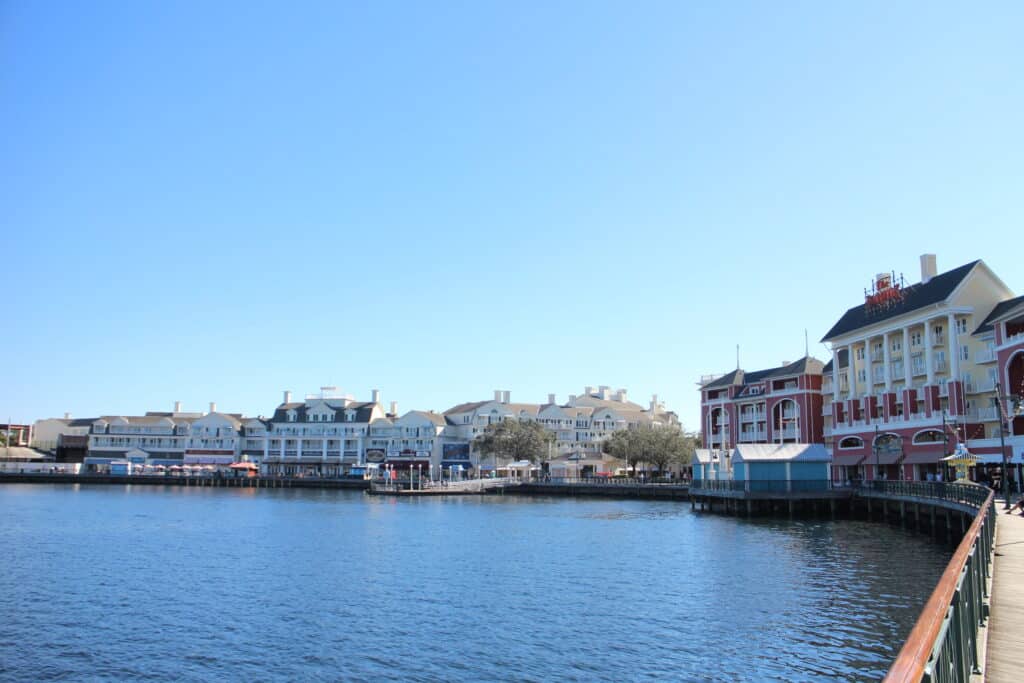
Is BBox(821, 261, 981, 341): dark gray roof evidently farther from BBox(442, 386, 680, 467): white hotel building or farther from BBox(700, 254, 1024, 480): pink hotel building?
BBox(442, 386, 680, 467): white hotel building

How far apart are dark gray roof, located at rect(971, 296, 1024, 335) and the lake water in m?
19.8

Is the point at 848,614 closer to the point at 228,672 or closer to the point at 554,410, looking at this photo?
the point at 228,672

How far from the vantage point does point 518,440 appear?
392 ft

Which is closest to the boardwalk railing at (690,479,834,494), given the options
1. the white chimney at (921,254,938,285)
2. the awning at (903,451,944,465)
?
the awning at (903,451,944,465)

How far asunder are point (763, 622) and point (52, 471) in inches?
5571

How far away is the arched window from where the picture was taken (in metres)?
65.6

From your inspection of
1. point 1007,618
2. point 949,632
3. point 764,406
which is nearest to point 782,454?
point 764,406

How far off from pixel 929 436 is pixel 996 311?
1152 centimetres

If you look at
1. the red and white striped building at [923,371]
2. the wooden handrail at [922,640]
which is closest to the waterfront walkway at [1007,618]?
the wooden handrail at [922,640]

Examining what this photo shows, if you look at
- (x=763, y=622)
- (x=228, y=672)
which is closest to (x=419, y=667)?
(x=228, y=672)

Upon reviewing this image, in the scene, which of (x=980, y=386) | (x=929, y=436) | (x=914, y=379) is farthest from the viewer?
(x=914, y=379)

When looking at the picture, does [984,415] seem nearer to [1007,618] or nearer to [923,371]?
[923,371]

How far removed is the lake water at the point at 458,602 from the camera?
71.4ft

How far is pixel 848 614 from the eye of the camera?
86.6 feet
